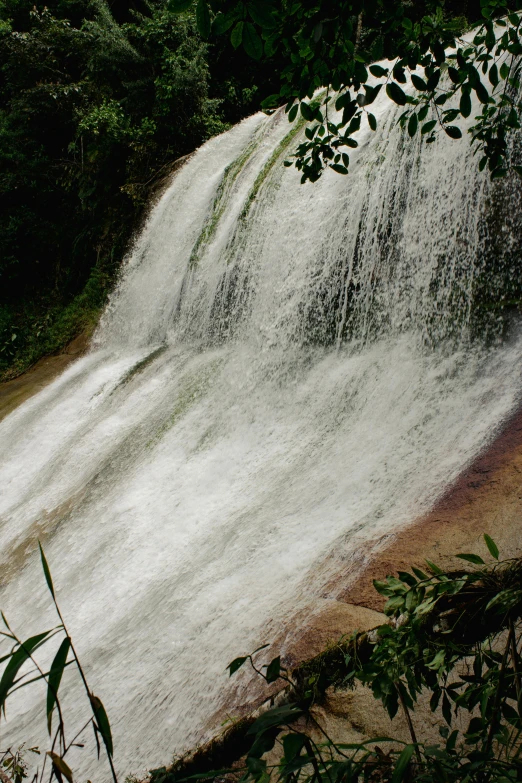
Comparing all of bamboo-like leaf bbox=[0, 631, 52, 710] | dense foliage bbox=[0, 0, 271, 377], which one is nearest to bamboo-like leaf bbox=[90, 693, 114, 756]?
bamboo-like leaf bbox=[0, 631, 52, 710]

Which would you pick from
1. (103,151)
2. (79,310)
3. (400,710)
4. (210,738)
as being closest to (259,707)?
(210,738)

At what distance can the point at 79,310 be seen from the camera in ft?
31.9

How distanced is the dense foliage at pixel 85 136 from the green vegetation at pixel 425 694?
8.62 meters

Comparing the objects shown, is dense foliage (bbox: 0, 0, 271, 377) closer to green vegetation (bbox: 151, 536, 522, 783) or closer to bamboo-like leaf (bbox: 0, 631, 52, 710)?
green vegetation (bbox: 151, 536, 522, 783)

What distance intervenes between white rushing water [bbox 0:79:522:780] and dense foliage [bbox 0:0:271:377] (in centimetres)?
252

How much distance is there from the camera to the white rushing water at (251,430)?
3170mm

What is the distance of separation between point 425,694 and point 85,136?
11.3 m

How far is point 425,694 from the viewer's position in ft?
6.82

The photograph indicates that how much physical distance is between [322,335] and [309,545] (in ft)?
8.98

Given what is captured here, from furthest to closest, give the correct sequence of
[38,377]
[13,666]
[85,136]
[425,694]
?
[85,136] → [38,377] → [425,694] → [13,666]

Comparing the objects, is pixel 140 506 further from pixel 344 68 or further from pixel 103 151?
pixel 103 151

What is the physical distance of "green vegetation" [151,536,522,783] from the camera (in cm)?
113

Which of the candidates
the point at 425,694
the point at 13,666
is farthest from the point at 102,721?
the point at 425,694

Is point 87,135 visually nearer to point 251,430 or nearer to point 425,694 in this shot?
point 251,430
